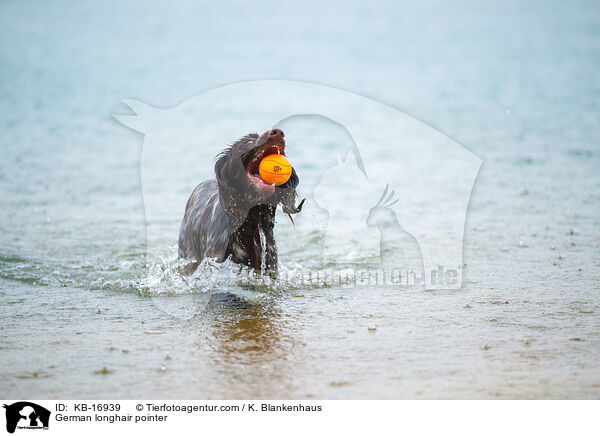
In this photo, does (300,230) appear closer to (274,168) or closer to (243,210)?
(243,210)

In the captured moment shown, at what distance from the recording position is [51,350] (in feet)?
12.7

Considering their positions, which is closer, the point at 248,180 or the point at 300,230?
the point at 248,180

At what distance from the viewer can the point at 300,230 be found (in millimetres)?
6852

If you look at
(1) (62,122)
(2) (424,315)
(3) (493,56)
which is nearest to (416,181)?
(2) (424,315)

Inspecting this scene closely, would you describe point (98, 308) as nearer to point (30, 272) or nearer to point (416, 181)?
point (30, 272)

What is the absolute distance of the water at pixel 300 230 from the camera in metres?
3.59

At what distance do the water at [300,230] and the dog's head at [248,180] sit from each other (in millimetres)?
637

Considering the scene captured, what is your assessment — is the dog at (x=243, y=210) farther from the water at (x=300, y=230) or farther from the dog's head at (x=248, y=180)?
the water at (x=300, y=230)
